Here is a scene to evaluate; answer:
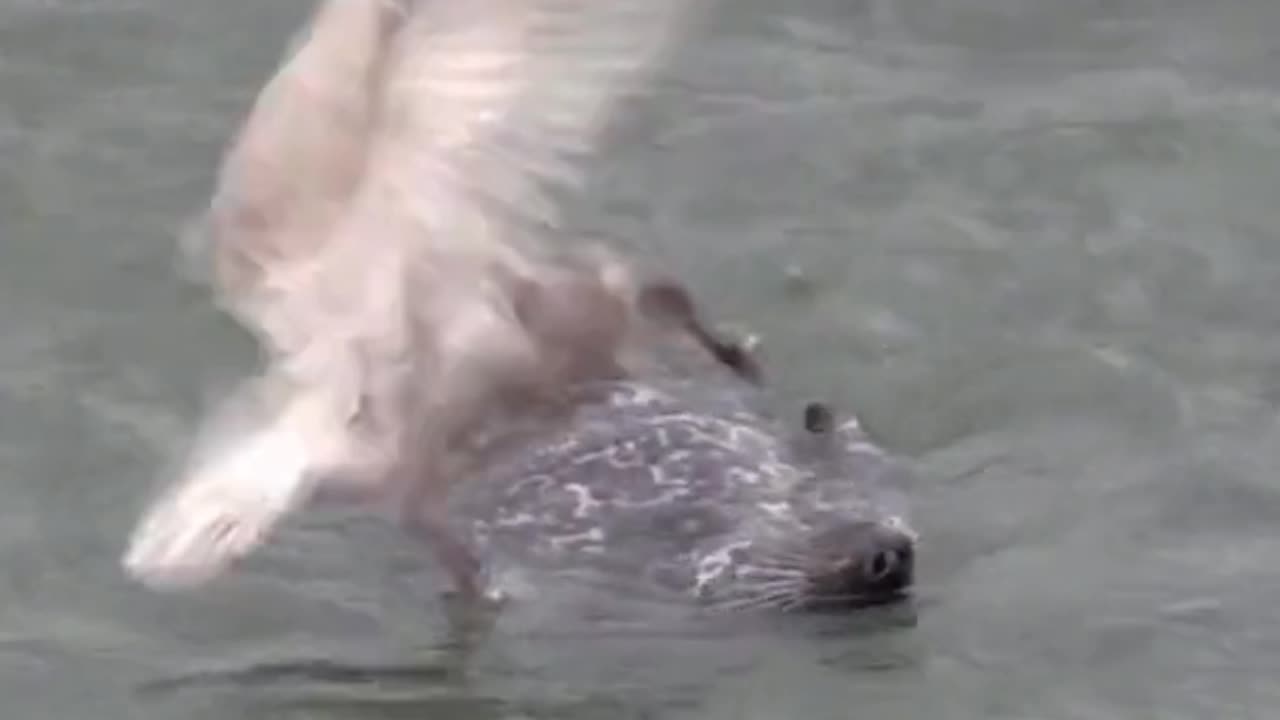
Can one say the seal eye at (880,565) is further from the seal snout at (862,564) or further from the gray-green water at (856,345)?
the gray-green water at (856,345)

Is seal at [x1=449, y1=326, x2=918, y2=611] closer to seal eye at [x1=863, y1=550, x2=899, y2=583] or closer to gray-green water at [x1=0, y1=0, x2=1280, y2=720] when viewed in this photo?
seal eye at [x1=863, y1=550, x2=899, y2=583]

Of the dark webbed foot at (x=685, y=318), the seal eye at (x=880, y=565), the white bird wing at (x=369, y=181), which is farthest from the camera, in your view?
the dark webbed foot at (x=685, y=318)

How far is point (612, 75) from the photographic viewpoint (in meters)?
5.70

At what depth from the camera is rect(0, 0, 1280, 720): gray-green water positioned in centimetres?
628

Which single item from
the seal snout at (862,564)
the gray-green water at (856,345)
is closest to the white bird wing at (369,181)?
the gray-green water at (856,345)

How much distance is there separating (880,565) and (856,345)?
1.36 m

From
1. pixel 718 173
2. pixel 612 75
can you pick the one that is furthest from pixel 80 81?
pixel 612 75

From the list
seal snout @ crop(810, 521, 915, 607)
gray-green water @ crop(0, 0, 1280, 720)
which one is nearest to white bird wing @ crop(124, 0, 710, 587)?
gray-green water @ crop(0, 0, 1280, 720)

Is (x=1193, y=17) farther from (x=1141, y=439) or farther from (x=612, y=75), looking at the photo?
(x=612, y=75)

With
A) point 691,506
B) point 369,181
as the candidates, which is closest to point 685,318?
point 691,506

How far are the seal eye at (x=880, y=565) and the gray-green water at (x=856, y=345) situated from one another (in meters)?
0.14

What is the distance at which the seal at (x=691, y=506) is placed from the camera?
20.6ft

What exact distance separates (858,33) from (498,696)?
3.24m

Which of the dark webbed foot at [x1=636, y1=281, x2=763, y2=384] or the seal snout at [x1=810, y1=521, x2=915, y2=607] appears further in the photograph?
the dark webbed foot at [x1=636, y1=281, x2=763, y2=384]
